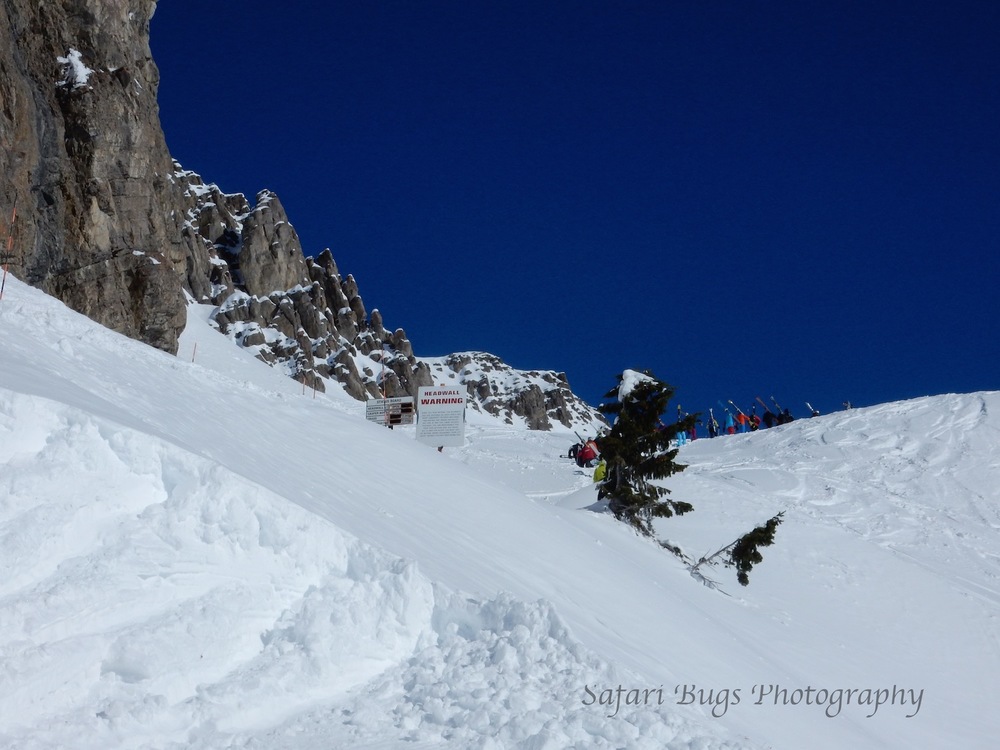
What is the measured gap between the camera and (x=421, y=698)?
6.20m

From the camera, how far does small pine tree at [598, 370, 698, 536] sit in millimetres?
19797

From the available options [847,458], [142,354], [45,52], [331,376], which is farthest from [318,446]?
[331,376]

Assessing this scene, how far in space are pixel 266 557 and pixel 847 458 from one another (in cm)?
3231

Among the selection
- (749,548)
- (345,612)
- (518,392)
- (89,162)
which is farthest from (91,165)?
(518,392)

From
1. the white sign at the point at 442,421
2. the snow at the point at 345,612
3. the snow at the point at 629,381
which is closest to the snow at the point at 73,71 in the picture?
the snow at the point at 345,612

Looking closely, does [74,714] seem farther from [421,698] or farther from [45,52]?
[45,52]

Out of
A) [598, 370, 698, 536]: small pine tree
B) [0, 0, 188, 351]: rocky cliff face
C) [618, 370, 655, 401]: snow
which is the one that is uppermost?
[0, 0, 188, 351]: rocky cliff face

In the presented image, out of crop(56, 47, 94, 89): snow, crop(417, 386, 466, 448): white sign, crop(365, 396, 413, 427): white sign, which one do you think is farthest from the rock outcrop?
crop(417, 386, 466, 448): white sign

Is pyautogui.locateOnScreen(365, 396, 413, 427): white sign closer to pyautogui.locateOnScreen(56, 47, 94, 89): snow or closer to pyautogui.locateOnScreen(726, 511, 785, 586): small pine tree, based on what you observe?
pyautogui.locateOnScreen(726, 511, 785, 586): small pine tree

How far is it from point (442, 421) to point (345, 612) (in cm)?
1723

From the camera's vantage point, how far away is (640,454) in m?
20.3

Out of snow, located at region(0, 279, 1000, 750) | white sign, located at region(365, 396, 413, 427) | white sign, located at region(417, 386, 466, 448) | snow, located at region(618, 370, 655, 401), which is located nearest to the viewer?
snow, located at region(0, 279, 1000, 750)

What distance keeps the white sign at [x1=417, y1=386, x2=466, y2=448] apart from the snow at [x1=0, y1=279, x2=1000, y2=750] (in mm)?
5795

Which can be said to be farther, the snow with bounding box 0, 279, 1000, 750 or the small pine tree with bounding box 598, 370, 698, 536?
the small pine tree with bounding box 598, 370, 698, 536
